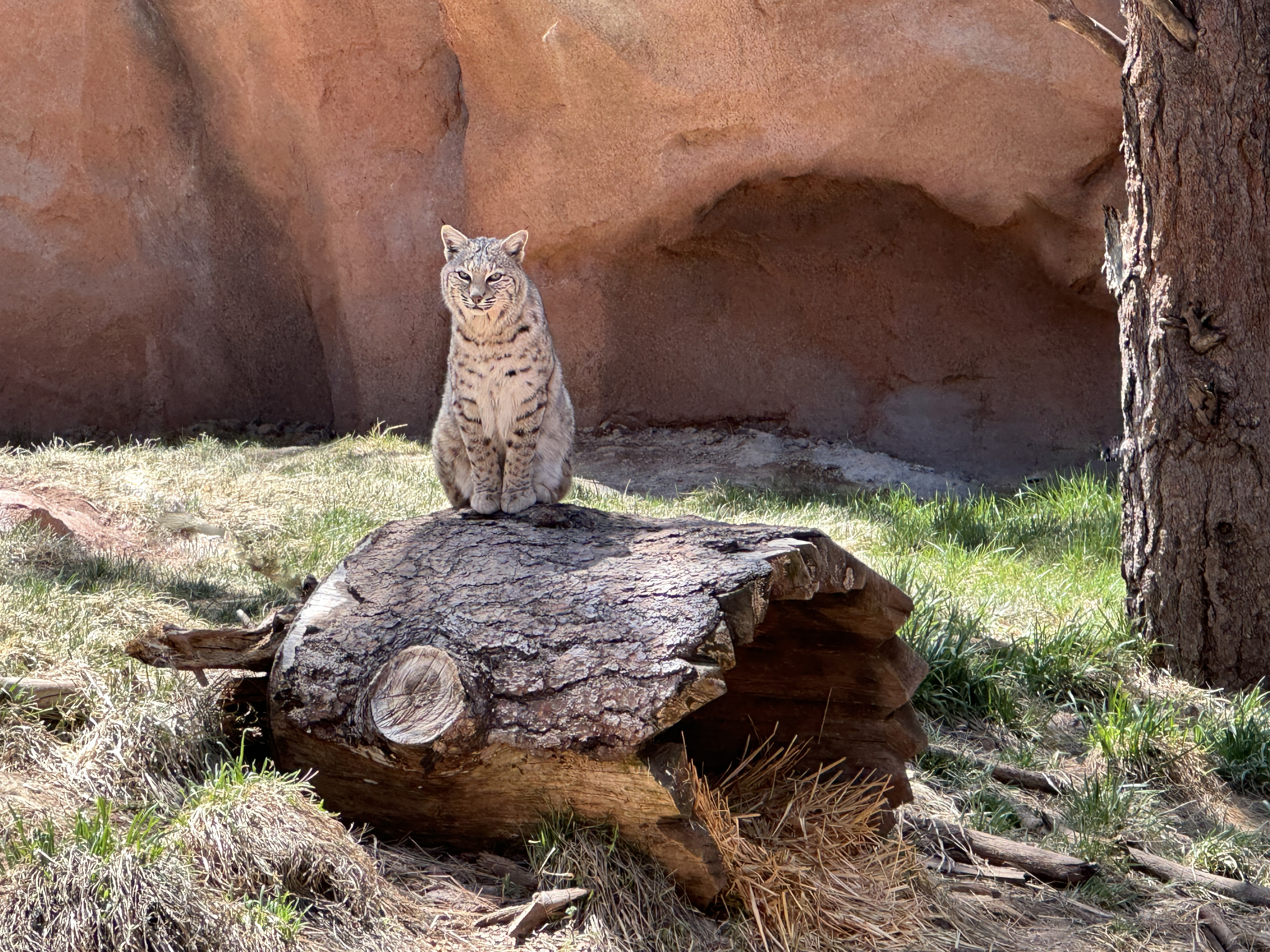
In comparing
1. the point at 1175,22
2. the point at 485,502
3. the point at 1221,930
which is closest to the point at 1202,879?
the point at 1221,930

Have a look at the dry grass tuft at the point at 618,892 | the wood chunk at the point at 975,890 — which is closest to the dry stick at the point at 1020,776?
the wood chunk at the point at 975,890

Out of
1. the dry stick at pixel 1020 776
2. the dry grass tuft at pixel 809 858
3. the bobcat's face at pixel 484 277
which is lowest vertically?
the dry stick at pixel 1020 776

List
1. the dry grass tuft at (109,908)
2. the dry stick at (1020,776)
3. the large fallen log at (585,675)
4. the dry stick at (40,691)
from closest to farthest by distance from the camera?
the dry grass tuft at (109,908)
the large fallen log at (585,675)
the dry stick at (40,691)
the dry stick at (1020,776)

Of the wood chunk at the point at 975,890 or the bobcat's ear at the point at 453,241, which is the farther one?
the bobcat's ear at the point at 453,241

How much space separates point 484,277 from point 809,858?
2.52 m

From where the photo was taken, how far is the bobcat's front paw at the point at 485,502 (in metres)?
4.82

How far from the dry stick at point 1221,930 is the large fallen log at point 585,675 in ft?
2.95

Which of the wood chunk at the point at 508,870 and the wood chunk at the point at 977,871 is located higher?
the wood chunk at the point at 508,870

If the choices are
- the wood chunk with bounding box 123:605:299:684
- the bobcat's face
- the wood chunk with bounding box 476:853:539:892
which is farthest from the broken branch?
the bobcat's face

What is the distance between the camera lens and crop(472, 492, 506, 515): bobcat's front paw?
15.8 feet

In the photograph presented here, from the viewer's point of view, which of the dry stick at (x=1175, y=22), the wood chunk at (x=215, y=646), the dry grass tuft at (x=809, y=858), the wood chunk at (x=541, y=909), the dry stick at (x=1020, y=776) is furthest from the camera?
the dry stick at (x=1175, y=22)

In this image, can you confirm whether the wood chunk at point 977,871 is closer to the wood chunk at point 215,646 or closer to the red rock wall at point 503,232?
the wood chunk at point 215,646

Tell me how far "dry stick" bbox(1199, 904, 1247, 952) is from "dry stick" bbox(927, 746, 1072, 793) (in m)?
0.75

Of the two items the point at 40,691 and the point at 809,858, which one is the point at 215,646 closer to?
the point at 40,691
